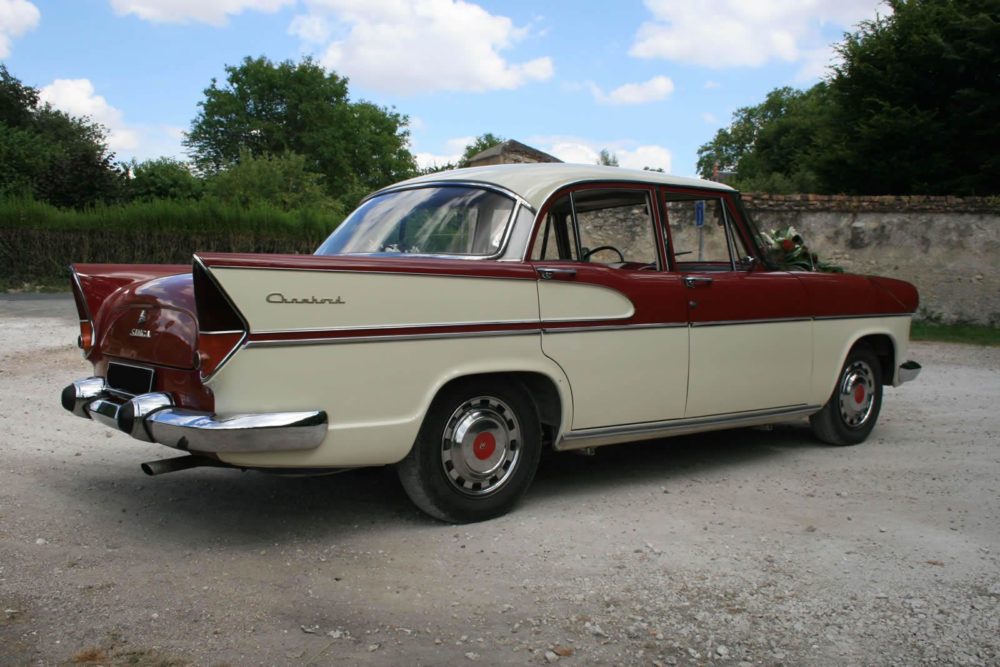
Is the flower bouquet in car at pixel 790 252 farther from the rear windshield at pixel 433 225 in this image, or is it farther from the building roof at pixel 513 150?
the building roof at pixel 513 150

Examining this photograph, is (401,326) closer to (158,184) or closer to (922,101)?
(922,101)

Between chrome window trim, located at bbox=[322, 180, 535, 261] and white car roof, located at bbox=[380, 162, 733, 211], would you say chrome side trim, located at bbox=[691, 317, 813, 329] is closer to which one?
white car roof, located at bbox=[380, 162, 733, 211]

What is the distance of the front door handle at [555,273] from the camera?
4496 mm

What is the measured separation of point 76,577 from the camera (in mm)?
3609

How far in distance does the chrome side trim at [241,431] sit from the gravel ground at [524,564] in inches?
21.8

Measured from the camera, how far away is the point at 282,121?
2222 inches

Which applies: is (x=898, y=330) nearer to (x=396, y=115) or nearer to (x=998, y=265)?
(x=998, y=265)

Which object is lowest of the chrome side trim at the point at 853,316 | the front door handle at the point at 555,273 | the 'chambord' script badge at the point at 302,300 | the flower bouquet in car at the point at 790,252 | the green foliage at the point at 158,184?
the chrome side trim at the point at 853,316

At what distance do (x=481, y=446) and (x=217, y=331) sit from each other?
143 cm

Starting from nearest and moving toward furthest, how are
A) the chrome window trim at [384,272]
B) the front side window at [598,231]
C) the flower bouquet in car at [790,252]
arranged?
the chrome window trim at [384,272]
the front side window at [598,231]
the flower bouquet in car at [790,252]

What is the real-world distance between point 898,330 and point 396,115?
61.5 meters

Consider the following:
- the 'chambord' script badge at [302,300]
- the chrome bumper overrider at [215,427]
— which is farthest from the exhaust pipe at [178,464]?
the 'chambord' script badge at [302,300]

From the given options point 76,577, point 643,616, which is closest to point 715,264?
point 643,616

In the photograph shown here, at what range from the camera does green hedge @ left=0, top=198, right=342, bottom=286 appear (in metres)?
19.3
